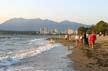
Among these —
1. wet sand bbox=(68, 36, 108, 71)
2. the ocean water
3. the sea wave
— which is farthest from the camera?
the sea wave

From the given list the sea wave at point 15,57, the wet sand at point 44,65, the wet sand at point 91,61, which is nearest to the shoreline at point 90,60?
the wet sand at point 91,61

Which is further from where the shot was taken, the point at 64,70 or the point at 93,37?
the point at 93,37

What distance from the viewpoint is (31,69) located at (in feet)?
46.5

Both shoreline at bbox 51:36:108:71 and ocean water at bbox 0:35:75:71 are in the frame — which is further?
ocean water at bbox 0:35:75:71

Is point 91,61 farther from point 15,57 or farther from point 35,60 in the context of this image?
point 15,57

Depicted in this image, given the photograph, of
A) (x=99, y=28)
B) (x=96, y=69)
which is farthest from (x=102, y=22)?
(x=96, y=69)

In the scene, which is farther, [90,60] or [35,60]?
[35,60]

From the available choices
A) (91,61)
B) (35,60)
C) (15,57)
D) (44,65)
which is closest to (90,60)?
(91,61)

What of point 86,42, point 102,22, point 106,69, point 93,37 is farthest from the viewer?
point 102,22

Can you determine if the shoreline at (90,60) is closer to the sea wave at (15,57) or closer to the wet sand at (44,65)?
the wet sand at (44,65)

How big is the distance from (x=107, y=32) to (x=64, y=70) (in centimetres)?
8681

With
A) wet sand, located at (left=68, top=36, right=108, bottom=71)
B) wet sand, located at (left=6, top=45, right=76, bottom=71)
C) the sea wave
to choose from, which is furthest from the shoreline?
the sea wave

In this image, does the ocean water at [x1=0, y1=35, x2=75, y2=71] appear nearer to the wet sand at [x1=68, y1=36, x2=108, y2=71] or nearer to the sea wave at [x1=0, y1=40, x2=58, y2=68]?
the sea wave at [x1=0, y1=40, x2=58, y2=68]

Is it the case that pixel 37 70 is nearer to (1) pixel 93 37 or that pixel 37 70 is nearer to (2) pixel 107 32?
(1) pixel 93 37
